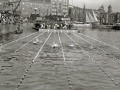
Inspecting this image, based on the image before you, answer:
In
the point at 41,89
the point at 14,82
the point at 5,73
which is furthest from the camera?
the point at 5,73

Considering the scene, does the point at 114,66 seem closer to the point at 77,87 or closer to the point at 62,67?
the point at 62,67

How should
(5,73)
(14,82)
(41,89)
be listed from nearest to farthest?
1. (41,89)
2. (14,82)
3. (5,73)

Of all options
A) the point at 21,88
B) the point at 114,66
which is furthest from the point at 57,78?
the point at 114,66

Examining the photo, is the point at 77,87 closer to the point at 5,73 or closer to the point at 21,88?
the point at 21,88

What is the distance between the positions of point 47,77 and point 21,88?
2.81 m

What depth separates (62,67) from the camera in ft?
66.1

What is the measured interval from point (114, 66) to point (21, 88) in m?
9.31

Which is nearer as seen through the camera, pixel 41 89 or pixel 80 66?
pixel 41 89

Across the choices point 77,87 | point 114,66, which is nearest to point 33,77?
point 77,87

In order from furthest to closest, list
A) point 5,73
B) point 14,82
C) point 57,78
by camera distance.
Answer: point 5,73 → point 57,78 → point 14,82

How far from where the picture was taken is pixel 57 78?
53.9ft

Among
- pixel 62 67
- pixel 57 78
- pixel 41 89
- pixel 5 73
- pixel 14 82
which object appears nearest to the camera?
pixel 41 89

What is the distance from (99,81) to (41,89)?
3692 mm

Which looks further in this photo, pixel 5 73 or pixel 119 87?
pixel 5 73
